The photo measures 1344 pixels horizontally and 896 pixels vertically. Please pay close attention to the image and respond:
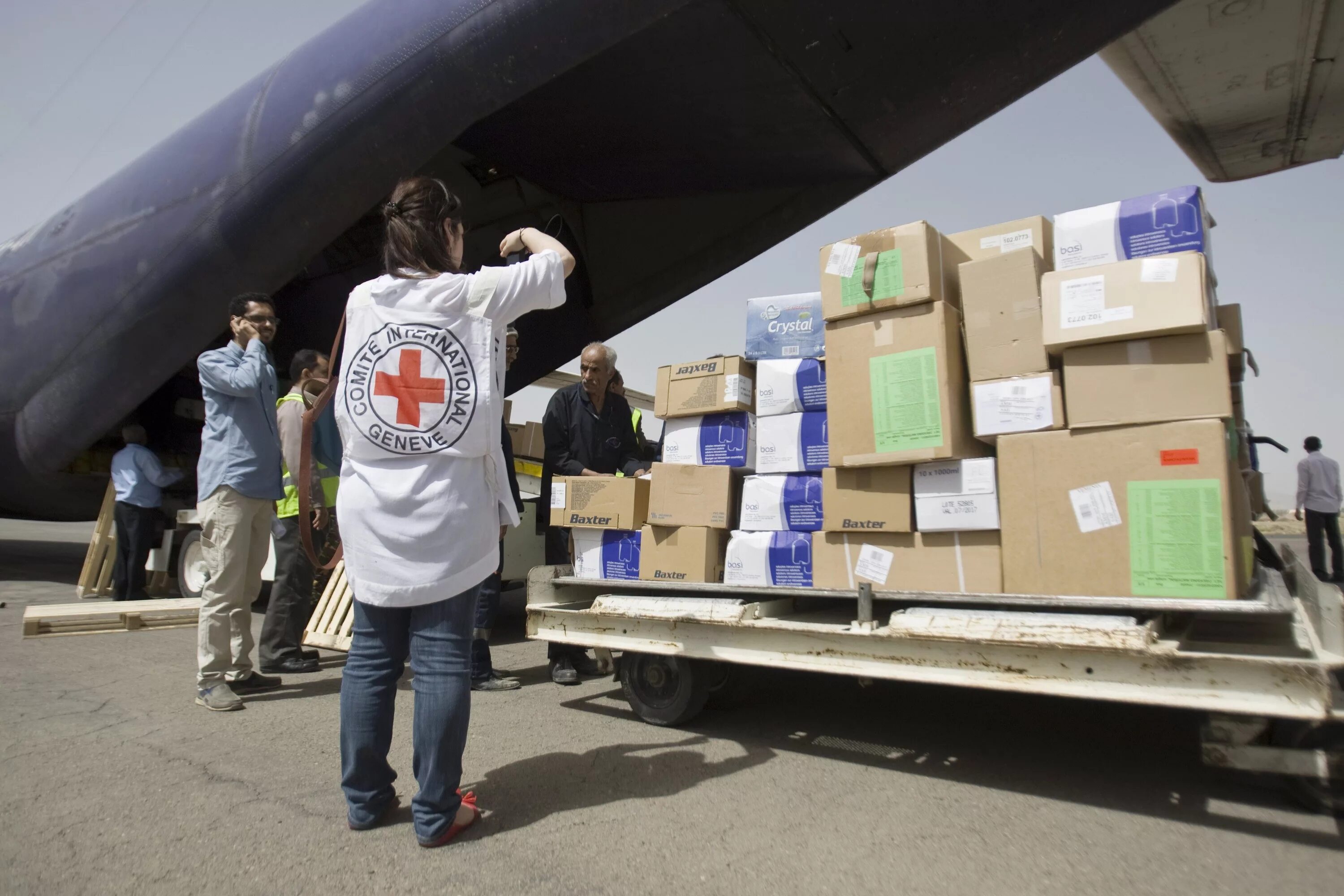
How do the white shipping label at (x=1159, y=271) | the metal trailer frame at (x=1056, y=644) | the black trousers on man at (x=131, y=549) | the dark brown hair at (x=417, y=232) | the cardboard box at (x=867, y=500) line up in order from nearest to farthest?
the metal trailer frame at (x=1056, y=644) < the dark brown hair at (x=417, y=232) < the white shipping label at (x=1159, y=271) < the cardboard box at (x=867, y=500) < the black trousers on man at (x=131, y=549)

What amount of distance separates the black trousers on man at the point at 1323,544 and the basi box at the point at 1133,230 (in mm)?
8773

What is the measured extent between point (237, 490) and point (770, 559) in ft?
8.32

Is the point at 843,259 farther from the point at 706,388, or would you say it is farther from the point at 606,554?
the point at 606,554

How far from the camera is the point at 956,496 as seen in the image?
2797 mm

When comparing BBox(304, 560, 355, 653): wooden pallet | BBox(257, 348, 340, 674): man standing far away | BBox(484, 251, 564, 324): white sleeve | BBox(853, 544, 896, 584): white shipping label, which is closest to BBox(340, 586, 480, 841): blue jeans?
BBox(484, 251, 564, 324): white sleeve

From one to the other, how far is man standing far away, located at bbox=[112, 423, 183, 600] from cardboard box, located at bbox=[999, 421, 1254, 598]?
709 centimetres

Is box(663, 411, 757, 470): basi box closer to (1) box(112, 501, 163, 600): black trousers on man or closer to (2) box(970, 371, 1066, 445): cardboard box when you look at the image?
(2) box(970, 371, 1066, 445): cardboard box

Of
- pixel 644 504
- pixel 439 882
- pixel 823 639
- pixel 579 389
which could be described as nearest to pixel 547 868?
pixel 439 882

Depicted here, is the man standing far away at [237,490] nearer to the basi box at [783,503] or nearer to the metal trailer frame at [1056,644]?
the metal trailer frame at [1056,644]

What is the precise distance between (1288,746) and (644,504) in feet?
7.82

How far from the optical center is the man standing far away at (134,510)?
6906 mm

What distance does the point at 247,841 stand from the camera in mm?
2189

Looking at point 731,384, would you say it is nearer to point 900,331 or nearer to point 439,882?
point 900,331

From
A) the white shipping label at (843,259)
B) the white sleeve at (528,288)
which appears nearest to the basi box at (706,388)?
the white shipping label at (843,259)
